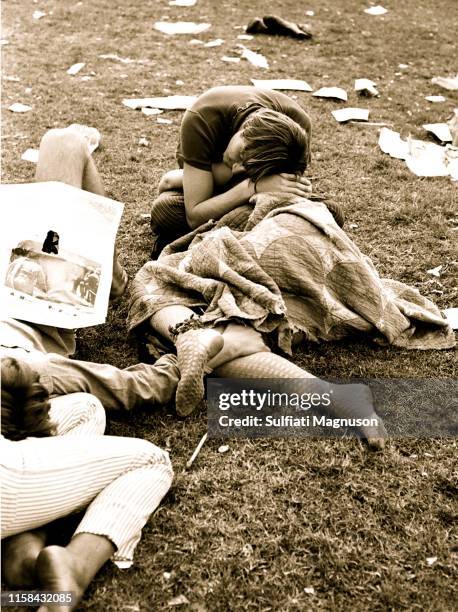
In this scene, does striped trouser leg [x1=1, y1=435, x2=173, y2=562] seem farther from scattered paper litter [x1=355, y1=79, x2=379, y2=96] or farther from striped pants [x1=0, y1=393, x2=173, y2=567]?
scattered paper litter [x1=355, y1=79, x2=379, y2=96]

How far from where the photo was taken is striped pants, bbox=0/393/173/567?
5.62ft

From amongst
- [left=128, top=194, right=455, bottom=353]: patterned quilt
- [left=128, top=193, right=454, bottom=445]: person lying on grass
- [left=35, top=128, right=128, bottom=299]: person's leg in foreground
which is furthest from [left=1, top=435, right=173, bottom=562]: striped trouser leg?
[left=35, top=128, right=128, bottom=299]: person's leg in foreground

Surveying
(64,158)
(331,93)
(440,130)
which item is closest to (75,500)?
(64,158)

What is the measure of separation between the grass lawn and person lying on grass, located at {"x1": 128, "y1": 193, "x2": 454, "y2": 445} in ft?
0.44

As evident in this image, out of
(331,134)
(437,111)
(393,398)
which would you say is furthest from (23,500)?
(437,111)

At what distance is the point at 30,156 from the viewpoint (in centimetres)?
442

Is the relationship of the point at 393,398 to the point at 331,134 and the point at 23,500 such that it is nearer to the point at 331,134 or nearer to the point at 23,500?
the point at 23,500

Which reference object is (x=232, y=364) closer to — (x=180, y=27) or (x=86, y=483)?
(x=86, y=483)

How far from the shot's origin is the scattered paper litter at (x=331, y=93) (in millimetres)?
5645

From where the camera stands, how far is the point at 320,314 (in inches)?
107

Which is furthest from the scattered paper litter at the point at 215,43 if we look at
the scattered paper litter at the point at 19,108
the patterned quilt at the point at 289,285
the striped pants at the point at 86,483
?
the striped pants at the point at 86,483

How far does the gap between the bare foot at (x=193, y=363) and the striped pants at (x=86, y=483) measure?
0.36 metres

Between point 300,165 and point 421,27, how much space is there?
548 centimetres

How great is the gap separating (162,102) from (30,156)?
141 centimetres
